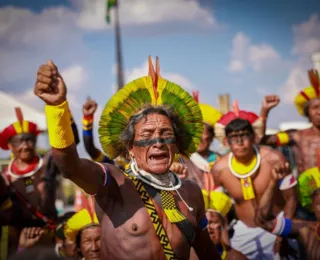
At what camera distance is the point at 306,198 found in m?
6.37

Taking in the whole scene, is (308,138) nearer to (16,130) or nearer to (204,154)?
(204,154)

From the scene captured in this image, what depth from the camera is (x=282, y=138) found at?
6.98 meters

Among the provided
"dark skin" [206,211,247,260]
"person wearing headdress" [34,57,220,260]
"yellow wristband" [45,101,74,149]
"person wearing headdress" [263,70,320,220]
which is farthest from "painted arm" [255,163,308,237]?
"yellow wristband" [45,101,74,149]

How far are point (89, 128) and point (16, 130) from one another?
1.40 m

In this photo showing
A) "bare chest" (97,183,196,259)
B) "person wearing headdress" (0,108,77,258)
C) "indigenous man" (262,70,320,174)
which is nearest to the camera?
"bare chest" (97,183,196,259)

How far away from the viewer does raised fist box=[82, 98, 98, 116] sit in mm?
6246

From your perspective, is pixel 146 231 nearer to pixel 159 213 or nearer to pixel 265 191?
pixel 159 213

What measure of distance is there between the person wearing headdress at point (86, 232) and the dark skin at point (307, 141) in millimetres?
2601

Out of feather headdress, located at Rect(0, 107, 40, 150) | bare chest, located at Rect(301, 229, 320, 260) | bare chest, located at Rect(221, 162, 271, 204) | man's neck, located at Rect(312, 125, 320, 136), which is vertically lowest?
bare chest, located at Rect(301, 229, 320, 260)

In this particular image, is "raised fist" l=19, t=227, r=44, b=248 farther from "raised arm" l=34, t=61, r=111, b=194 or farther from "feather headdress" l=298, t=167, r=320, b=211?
"raised arm" l=34, t=61, r=111, b=194

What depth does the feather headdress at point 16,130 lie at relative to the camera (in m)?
7.22

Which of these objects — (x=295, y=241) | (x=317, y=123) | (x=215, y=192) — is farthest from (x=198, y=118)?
(x=317, y=123)

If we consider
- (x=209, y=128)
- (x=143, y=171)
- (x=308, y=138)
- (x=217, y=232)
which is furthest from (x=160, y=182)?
(x=308, y=138)

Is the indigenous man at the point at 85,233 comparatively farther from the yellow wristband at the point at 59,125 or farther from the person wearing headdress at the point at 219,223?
the yellow wristband at the point at 59,125
